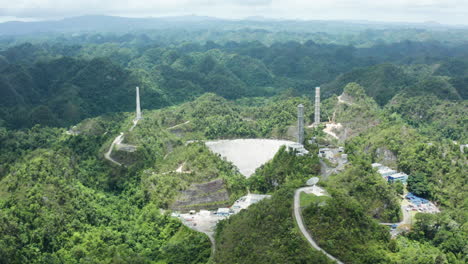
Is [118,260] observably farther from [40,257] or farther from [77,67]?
[77,67]

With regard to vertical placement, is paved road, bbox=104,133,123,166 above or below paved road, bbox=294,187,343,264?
below

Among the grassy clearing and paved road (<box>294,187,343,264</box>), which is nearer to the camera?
paved road (<box>294,187,343,264</box>)

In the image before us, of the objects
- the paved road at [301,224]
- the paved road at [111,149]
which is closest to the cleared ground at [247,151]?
the paved road at [111,149]

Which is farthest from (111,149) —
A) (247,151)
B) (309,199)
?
(309,199)

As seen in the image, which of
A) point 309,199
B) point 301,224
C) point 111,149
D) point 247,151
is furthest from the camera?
point 247,151

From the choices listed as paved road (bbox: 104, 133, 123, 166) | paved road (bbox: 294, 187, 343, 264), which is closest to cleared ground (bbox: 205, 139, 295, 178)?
paved road (bbox: 104, 133, 123, 166)

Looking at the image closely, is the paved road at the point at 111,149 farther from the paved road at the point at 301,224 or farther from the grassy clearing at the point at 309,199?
the grassy clearing at the point at 309,199

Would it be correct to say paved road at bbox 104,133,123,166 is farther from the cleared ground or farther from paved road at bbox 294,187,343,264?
paved road at bbox 294,187,343,264

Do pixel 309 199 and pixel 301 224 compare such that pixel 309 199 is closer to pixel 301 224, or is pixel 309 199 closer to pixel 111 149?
pixel 301 224
